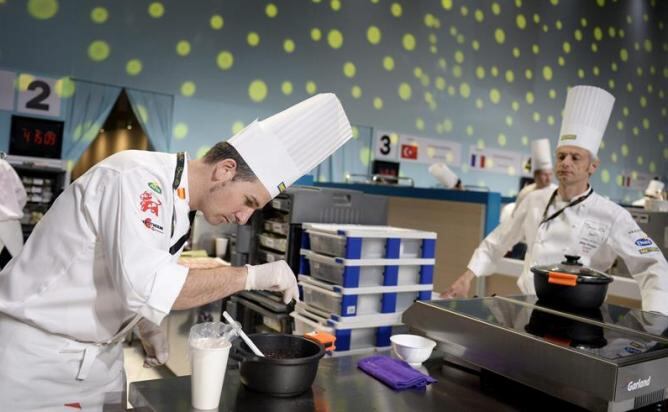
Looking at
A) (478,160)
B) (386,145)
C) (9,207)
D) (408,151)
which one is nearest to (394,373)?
(9,207)

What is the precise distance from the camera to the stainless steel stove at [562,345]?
117 centimetres

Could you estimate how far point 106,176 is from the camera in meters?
1.28

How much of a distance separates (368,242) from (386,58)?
585 centimetres

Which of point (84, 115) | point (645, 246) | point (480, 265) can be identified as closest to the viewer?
point (645, 246)

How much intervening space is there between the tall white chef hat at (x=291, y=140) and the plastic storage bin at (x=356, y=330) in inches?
24.7

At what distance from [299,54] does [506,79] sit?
3.73m

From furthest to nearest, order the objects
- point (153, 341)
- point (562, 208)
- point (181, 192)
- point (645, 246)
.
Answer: point (562, 208) < point (645, 246) < point (153, 341) < point (181, 192)

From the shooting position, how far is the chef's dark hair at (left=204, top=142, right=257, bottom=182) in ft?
4.70

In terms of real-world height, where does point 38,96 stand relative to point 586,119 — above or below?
above

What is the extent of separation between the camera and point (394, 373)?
144 centimetres

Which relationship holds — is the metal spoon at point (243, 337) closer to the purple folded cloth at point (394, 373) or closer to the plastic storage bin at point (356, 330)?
the purple folded cloth at point (394, 373)

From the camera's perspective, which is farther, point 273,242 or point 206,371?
point 273,242

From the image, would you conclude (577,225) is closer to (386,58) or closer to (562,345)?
(562,345)

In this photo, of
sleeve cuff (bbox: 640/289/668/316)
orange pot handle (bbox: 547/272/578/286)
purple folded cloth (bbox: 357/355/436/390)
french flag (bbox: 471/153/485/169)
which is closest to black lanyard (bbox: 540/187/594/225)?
sleeve cuff (bbox: 640/289/668/316)
